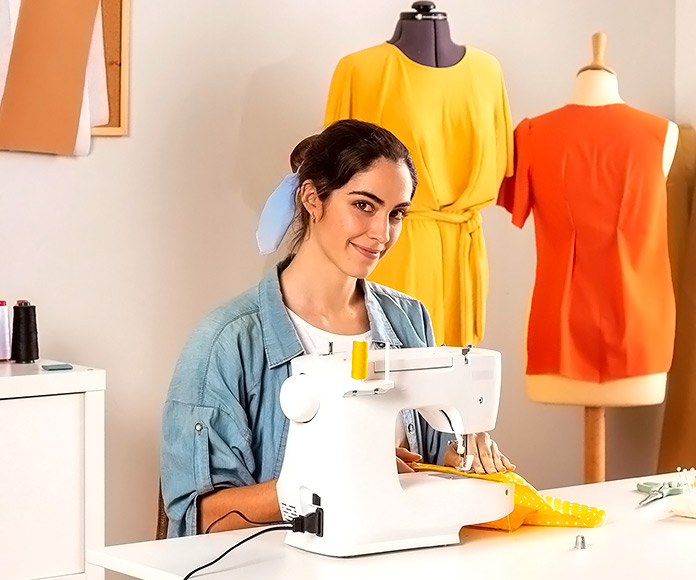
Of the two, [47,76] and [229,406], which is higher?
[47,76]

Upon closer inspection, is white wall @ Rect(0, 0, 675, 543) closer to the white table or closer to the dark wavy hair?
the dark wavy hair

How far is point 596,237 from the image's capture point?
3570 millimetres

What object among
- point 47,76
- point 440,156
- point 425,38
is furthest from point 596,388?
point 47,76

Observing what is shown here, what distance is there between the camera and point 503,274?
4.12m

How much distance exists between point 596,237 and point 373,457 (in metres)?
2.08

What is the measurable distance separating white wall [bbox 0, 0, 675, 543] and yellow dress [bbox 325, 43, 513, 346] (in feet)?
0.92

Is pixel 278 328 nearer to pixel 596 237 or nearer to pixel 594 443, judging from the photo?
pixel 596 237

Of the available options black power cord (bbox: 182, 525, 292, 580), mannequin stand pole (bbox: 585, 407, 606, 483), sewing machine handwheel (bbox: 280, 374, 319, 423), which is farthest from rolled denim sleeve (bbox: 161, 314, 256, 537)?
mannequin stand pole (bbox: 585, 407, 606, 483)

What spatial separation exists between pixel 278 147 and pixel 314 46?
0.36 m

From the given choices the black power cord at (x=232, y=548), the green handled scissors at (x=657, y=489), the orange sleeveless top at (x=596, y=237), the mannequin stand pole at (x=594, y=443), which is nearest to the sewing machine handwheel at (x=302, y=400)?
the black power cord at (x=232, y=548)

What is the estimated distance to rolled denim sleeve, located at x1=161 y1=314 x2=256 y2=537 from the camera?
6.66ft

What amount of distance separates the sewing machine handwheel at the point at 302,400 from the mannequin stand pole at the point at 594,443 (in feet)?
7.11

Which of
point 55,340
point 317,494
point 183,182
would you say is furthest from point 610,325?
point 317,494

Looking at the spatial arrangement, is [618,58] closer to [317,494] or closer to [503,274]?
[503,274]
